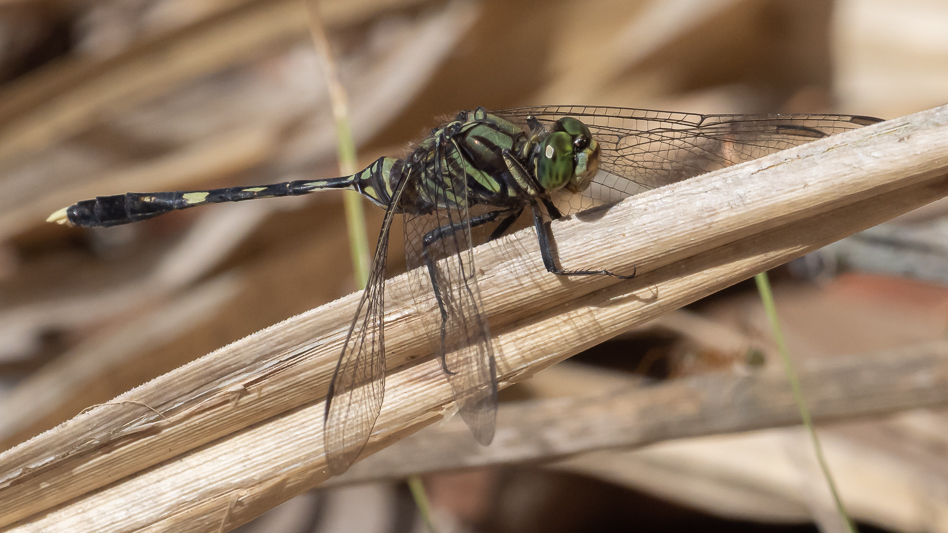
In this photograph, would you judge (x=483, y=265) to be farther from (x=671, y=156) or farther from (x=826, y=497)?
(x=826, y=497)

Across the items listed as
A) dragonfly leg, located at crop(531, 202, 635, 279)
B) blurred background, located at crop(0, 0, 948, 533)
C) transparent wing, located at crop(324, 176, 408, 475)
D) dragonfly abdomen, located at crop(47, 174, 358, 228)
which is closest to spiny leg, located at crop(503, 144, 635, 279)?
dragonfly leg, located at crop(531, 202, 635, 279)

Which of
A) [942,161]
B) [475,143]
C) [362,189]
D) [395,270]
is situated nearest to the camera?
[942,161]

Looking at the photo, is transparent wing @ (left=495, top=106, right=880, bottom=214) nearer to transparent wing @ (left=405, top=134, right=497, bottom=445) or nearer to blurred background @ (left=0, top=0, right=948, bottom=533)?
transparent wing @ (left=405, top=134, right=497, bottom=445)

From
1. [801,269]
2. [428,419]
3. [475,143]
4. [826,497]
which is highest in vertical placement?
[475,143]

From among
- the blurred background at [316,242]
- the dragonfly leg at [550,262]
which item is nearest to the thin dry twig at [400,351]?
the dragonfly leg at [550,262]

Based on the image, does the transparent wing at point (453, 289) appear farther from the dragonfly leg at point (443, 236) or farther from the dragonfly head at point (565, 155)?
the dragonfly head at point (565, 155)

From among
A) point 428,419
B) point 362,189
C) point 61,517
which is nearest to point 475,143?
point 362,189

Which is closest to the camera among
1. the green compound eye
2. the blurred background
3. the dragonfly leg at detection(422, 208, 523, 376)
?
the dragonfly leg at detection(422, 208, 523, 376)
